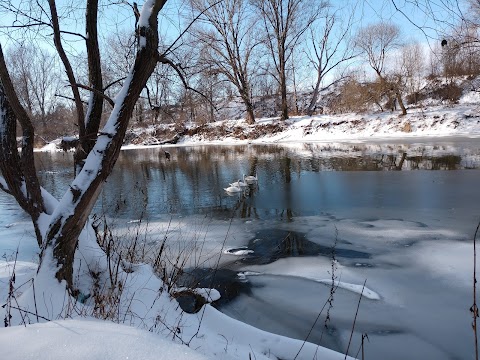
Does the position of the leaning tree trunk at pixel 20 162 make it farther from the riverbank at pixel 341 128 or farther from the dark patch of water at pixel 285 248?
the riverbank at pixel 341 128

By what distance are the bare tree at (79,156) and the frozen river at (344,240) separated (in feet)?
5.33

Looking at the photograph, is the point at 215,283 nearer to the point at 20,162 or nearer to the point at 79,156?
the point at 79,156

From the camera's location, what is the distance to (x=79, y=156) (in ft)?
11.3

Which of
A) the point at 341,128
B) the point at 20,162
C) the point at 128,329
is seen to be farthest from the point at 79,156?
the point at 341,128

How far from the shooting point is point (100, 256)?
3502 millimetres

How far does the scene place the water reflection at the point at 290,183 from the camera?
797 cm

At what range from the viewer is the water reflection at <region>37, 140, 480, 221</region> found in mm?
7973

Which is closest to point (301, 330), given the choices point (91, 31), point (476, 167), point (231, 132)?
point (91, 31)

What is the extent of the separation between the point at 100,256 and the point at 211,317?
118cm

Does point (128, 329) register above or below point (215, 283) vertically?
above

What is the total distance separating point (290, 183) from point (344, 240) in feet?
16.4

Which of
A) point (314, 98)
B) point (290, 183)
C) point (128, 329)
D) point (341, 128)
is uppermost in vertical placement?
point (314, 98)

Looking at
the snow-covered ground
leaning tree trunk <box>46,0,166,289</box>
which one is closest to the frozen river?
the snow-covered ground

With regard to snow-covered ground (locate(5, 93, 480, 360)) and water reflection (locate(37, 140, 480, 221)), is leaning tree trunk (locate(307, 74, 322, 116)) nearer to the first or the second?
water reflection (locate(37, 140, 480, 221))
